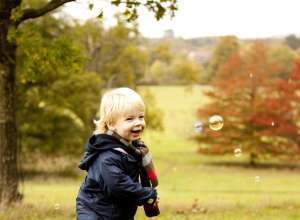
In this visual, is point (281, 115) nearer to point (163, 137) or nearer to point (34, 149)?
point (34, 149)

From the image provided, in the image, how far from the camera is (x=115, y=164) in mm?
4586

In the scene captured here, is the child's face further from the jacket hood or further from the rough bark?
the rough bark

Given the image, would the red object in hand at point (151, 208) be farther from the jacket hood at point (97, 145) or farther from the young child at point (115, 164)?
the jacket hood at point (97, 145)

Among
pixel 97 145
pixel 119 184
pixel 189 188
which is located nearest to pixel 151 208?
pixel 119 184

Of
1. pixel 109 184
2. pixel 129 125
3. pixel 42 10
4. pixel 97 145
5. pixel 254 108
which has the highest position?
pixel 42 10

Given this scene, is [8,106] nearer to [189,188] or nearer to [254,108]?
[189,188]

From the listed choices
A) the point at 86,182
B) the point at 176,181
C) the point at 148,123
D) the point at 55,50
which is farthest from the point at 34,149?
the point at 86,182

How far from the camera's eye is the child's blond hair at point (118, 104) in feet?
15.2

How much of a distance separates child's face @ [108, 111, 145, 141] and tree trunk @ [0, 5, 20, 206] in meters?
6.22

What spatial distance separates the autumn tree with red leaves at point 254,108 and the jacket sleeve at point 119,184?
37.7 meters

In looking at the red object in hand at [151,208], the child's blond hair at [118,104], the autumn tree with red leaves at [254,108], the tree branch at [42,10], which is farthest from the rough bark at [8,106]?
the autumn tree with red leaves at [254,108]

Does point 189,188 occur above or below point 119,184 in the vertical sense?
below

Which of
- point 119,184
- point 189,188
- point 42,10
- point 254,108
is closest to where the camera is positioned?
point 119,184

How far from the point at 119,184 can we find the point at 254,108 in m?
39.1
